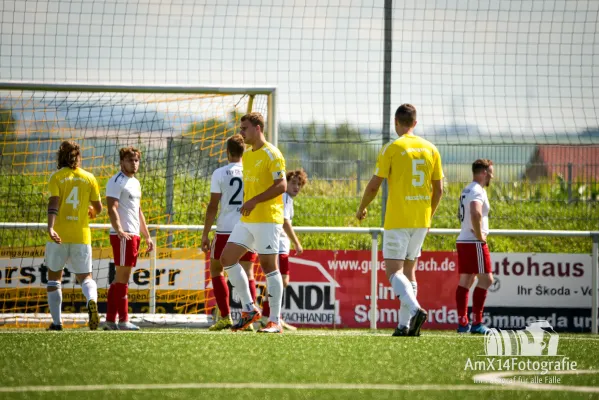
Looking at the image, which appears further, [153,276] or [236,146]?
[153,276]

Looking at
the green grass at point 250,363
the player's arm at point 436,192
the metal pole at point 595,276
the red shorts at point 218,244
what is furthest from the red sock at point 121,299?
the metal pole at point 595,276

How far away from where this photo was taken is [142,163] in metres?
11.1

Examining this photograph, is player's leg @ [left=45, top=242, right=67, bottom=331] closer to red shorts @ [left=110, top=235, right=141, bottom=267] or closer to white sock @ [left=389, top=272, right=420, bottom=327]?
red shorts @ [left=110, top=235, right=141, bottom=267]

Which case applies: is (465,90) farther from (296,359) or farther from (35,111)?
(296,359)

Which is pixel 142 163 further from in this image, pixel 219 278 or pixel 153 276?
pixel 219 278

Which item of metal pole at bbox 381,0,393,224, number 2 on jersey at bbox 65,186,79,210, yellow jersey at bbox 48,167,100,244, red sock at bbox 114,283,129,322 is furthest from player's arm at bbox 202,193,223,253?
metal pole at bbox 381,0,393,224

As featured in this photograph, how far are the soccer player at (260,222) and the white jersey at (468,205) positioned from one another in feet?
A: 8.45

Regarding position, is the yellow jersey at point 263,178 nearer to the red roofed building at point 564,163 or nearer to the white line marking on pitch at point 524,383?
the white line marking on pitch at point 524,383

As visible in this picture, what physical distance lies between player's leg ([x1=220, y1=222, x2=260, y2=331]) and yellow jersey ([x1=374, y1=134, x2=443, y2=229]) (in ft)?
4.29

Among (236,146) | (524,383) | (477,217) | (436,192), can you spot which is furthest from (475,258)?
(524,383)

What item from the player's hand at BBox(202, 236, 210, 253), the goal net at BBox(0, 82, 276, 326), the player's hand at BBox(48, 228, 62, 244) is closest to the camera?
the player's hand at BBox(48, 228, 62, 244)

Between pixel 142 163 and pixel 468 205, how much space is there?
3890 mm

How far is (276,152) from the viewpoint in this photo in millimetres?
8148

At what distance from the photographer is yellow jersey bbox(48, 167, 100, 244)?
8.86 m
